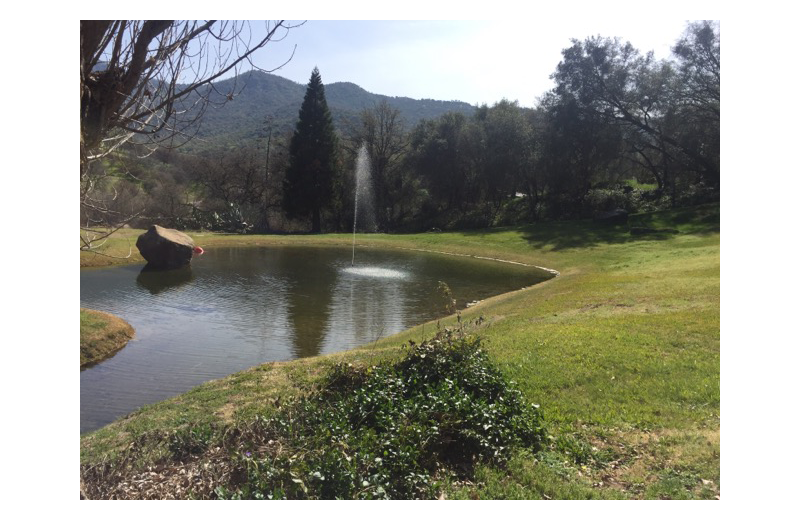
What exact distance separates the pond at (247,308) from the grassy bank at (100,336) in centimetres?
25

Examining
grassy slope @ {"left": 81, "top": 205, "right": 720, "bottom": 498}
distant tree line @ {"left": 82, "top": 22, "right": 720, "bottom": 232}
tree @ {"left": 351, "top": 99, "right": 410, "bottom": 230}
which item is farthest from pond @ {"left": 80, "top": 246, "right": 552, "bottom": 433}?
tree @ {"left": 351, "top": 99, "right": 410, "bottom": 230}

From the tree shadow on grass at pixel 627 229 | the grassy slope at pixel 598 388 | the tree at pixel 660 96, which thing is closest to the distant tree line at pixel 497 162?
the tree at pixel 660 96

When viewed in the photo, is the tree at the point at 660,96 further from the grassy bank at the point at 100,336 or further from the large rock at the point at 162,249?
the grassy bank at the point at 100,336

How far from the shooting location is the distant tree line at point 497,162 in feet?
125

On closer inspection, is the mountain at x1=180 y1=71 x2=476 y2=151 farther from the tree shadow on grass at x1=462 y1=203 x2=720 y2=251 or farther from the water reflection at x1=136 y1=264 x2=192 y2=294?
the water reflection at x1=136 y1=264 x2=192 y2=294

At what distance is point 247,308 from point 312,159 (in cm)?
2965

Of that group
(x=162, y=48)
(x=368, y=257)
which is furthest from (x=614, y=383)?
(x=368, y=257)

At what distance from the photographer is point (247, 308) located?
15.8 meters

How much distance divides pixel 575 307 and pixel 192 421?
1016cm
